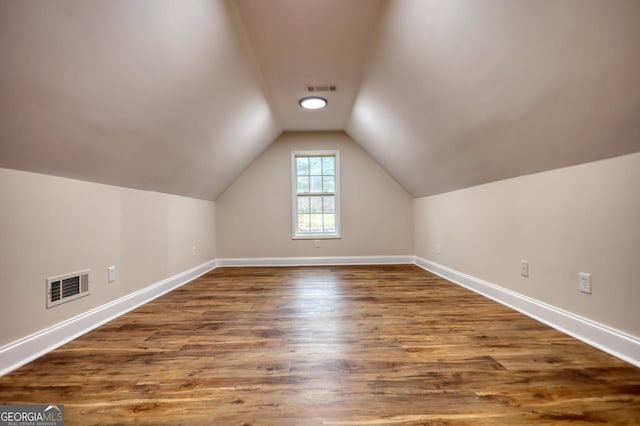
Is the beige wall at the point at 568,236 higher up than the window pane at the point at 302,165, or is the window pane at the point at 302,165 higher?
the window pane at the point at 302,165

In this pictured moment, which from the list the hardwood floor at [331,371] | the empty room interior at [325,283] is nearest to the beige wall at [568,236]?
the empty room interior at [325,283]

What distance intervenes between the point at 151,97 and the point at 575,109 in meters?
2.57

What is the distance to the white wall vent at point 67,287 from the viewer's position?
189cm

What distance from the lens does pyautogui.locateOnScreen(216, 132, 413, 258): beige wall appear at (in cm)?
505

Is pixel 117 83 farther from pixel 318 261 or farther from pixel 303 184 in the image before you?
pixel 318 261

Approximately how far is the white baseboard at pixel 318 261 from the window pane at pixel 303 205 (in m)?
0.84

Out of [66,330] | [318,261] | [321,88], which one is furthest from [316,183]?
[66,330]

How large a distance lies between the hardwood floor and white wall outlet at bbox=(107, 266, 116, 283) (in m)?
0.33

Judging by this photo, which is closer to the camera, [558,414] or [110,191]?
[558,414]

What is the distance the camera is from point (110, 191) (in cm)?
247

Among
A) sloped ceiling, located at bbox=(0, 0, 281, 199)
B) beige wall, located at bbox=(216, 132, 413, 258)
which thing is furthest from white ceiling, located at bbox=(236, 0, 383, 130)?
beige wall, located at bbox=(216, 132, 413, 258)

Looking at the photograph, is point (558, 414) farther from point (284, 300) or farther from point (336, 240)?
point (336, 240)

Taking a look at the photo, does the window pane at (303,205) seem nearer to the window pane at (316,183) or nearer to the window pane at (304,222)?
the window pane at (304,222)

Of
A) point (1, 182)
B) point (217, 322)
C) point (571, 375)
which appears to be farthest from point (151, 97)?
point (571, 375)
